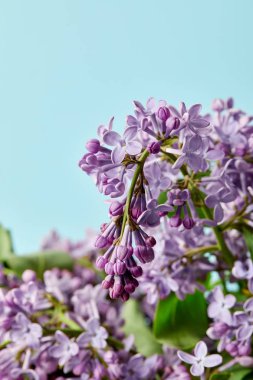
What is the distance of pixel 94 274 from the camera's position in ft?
2.92

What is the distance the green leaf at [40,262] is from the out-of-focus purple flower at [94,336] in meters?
0.26

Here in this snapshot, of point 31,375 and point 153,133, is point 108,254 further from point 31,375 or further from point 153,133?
point 31,375

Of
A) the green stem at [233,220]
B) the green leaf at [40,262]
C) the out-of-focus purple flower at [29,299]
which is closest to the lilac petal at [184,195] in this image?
the green stem at [233,220]

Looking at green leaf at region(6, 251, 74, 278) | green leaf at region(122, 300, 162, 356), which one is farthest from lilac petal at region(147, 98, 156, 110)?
green leaf at region(6, 251, 74, 278)

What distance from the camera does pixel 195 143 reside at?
1.36 ft

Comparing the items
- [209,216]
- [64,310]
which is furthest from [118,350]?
[209,216]

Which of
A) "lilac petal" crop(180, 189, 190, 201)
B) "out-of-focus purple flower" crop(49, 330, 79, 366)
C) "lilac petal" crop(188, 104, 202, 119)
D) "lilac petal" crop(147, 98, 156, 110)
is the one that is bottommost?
"out-of-focus purple flower" crop(49, 330, 79, 366)

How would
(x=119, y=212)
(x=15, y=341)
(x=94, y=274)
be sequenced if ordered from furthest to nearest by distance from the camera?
(x=94, y=274) < (x=15, y=341) < (x=119, y=212)

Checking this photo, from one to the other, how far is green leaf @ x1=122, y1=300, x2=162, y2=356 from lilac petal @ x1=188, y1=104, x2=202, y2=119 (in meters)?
0.34

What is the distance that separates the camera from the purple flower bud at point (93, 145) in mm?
427

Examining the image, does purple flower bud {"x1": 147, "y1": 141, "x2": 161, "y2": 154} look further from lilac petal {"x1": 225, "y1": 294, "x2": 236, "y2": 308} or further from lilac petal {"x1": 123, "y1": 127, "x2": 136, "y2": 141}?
lilac petal {"x1": 225, "y1": 294, "x2": 236, "y2": 308}

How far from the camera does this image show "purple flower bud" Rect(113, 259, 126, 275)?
1.31 feet

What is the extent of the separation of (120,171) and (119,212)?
0.02 m

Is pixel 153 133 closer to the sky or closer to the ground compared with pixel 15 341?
closer to the sky
